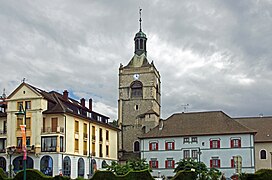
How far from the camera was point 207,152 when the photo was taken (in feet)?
240

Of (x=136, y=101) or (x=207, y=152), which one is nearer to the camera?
(x=207, y=152)

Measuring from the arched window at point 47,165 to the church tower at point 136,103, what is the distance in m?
A: 23.7

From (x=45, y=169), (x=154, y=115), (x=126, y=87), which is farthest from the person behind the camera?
(x=126, y=87)

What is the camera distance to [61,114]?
62750mm

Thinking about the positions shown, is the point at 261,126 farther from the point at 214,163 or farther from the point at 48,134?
the point at 48,134

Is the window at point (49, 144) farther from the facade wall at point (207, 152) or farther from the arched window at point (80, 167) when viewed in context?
the facade wall at point (207, 152)

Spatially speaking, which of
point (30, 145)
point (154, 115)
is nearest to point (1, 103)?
point (30, 145)

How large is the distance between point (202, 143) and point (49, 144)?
2465 centimetres

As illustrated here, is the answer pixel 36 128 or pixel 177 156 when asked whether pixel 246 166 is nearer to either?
pixel 177 156

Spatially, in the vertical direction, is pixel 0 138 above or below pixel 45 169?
above

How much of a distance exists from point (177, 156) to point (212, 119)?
8621 millimetres

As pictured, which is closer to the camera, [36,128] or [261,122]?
[36,128]

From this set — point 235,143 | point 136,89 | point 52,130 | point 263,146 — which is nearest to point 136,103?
point 136,89

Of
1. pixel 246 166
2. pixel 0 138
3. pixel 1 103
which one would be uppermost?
pixel 1 103
